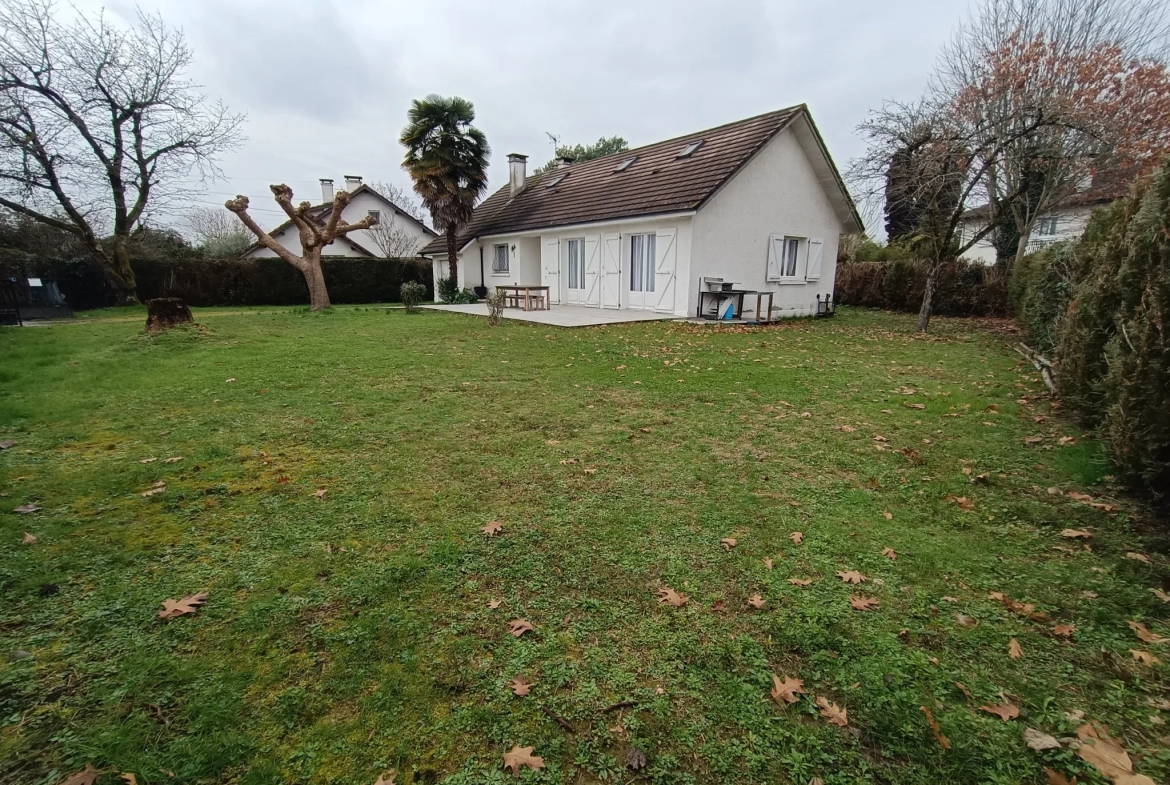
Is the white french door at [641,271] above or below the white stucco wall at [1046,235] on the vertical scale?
below

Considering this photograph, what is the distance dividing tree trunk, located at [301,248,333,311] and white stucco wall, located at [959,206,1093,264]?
75.2ft

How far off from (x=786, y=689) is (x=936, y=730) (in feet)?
1.62

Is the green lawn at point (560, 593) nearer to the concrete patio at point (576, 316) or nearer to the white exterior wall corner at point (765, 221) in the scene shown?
the concrete patio at point (576, 316)

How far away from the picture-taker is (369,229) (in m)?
31.9

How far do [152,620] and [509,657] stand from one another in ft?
5.40

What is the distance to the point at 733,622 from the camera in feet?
7.59

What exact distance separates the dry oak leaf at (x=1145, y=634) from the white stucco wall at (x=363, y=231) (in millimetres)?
32832

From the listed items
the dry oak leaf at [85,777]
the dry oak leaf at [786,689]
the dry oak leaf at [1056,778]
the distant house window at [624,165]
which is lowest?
the dry oak leaf at [1056,778]

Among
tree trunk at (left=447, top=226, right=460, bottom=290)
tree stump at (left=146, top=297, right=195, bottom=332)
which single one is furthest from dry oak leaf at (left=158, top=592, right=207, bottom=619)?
tree trunk at (left=447, top=226, right=460, bottom=290)

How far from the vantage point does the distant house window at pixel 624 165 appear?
17.8m

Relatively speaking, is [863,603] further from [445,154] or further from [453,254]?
[453,254]

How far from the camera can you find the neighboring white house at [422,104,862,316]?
14062 millimetres

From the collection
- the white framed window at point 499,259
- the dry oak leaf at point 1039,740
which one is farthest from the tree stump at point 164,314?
the dry oak leaf at point 1039,740

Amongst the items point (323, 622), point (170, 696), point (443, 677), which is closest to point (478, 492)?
point (323, 622)
